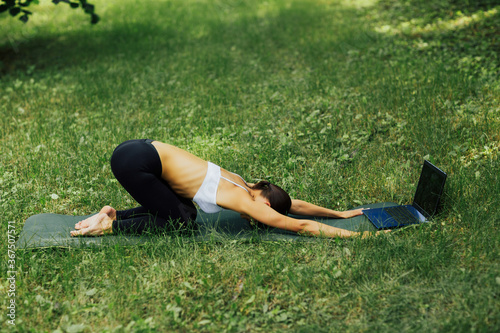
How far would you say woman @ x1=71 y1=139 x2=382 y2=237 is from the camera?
12.4 ft

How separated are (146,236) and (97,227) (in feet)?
1.48

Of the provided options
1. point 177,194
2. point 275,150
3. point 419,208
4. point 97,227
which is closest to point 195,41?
point 275,150

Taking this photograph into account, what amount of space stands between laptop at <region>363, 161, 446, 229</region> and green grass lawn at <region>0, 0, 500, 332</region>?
0.53 feet

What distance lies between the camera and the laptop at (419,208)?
13.4 feet

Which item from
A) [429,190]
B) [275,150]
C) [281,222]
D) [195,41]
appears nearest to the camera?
[281,222]

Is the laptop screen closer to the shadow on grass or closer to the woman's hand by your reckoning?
the woman's hand

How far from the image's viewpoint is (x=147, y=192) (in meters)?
3.85

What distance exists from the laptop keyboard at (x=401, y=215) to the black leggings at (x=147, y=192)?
1.90 meters

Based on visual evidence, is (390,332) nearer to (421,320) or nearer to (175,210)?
(421,320)

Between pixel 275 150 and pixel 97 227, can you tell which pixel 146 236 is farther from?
pixel 275 150

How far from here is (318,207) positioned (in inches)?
171

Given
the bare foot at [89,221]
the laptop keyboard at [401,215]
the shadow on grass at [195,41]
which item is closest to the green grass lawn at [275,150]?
the shadow on grass at [195,41]

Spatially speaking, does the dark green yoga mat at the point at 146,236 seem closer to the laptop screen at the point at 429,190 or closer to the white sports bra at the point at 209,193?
the white sports bra at the point at 209,193

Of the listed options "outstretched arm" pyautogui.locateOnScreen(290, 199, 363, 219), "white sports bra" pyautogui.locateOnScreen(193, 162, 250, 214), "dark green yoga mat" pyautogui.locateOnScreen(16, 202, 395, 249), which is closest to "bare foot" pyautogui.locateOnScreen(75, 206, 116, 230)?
"dark green yoga mat" pyautogui.locateOnScreen(16, 202, 395, 249)
